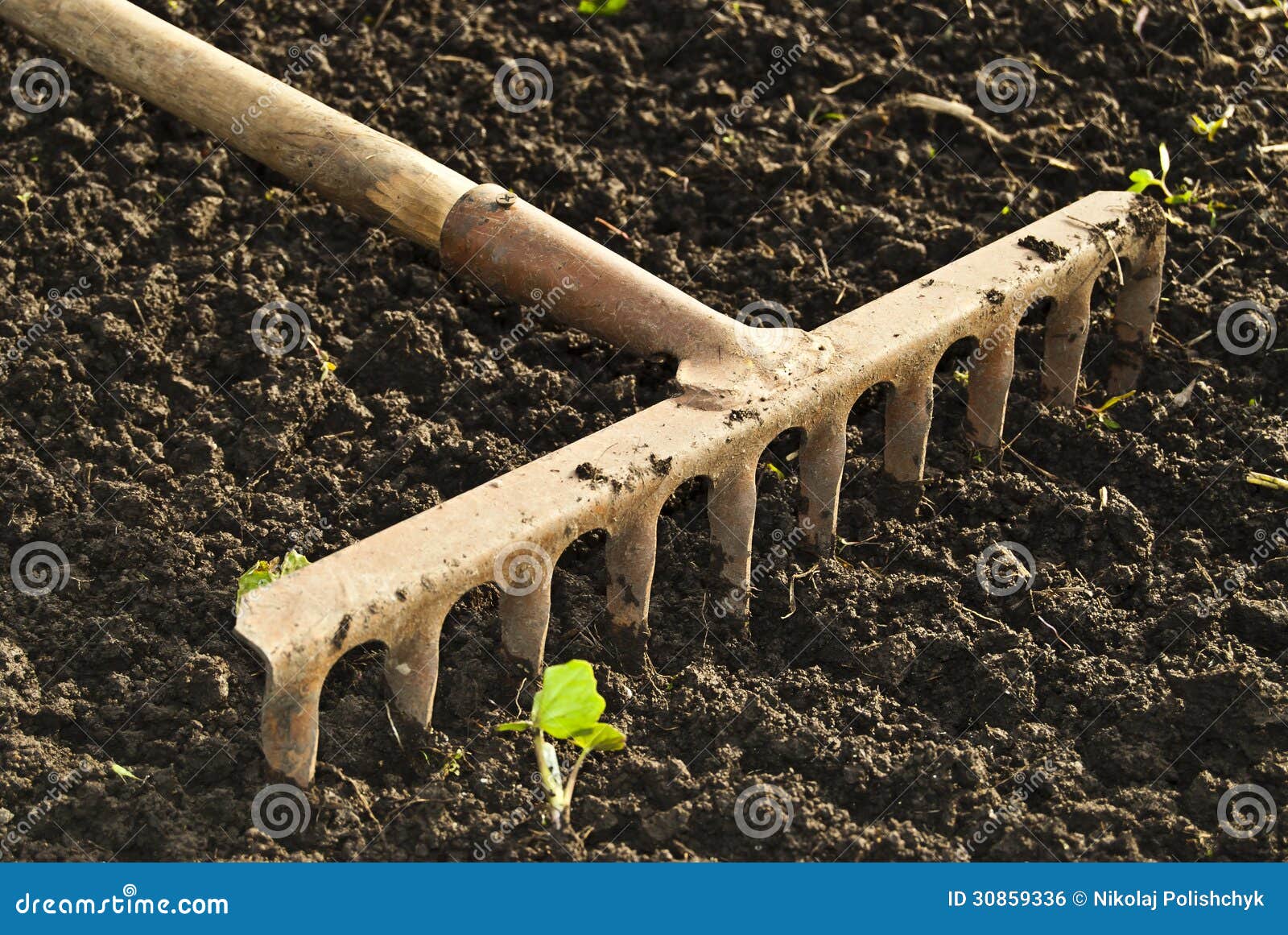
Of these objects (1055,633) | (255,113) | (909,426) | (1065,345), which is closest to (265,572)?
(255,113)

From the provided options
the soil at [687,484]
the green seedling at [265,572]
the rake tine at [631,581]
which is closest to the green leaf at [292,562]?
the green seedling at [265,572]

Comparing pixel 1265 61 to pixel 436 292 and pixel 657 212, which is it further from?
pixel 436 292

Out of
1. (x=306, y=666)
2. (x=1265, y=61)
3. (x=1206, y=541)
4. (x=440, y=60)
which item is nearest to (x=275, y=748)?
(x=306, y=666)

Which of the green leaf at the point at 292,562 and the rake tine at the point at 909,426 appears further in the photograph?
the rake tine at the point at 909,426

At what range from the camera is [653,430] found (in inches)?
108

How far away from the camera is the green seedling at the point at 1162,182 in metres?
3.63

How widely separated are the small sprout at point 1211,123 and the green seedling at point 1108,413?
1014 mm

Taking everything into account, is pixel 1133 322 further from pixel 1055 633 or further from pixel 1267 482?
pixel 1055 633

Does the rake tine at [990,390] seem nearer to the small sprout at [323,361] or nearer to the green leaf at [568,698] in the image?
the green leaf at [568,698]

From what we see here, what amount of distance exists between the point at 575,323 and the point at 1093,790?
1372 mm

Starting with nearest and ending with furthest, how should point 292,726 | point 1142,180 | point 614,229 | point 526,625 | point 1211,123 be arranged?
point 292,726 → point 526,625 → point 1142,180 → point 614,229 → point 1211,123

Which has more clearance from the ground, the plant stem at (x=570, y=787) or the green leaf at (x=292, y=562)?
the green leaf at (x=292, y=562)

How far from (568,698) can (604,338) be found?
881 millimetres

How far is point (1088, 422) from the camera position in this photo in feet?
10.9
